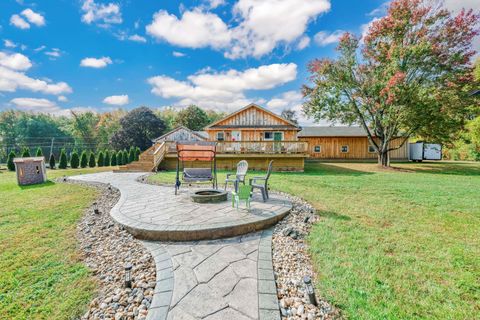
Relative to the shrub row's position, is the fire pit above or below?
below

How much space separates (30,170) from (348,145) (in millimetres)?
26500

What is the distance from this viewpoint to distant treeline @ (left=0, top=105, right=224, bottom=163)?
111 ft

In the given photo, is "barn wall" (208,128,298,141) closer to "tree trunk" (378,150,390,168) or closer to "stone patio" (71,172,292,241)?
"tree trunk" (378,150,390,168)

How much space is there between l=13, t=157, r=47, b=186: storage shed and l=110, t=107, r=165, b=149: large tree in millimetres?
25749

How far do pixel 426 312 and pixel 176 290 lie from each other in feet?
7.87

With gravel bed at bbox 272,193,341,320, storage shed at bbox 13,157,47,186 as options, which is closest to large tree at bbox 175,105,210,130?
storage shed at bbox 13,157,47,186

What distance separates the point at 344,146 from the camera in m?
23.8

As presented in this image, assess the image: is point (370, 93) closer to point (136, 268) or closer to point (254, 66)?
point (254, 66)

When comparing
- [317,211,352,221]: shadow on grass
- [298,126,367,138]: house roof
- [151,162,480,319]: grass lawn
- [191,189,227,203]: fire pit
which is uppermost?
[298,126,367,138]: house roof

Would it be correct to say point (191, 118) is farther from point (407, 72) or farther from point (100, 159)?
point (407, 72)

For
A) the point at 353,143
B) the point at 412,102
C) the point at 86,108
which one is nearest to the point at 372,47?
the point at 412,102

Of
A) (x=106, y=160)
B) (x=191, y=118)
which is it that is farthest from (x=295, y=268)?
(x=191, y=118)

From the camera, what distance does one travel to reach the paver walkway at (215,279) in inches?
72.4

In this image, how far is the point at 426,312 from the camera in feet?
6.15
